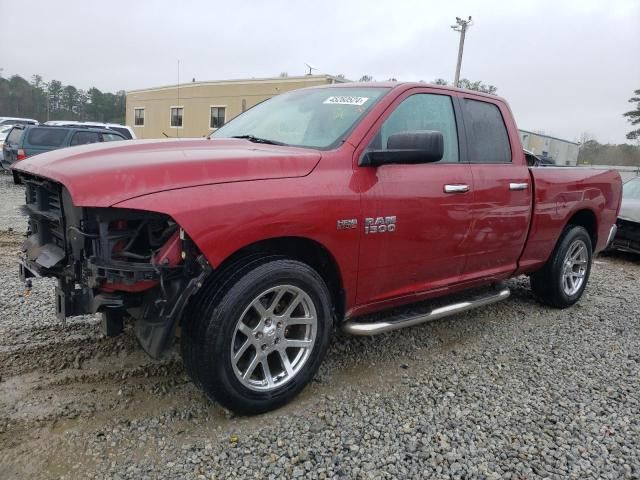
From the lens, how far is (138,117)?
36.3m

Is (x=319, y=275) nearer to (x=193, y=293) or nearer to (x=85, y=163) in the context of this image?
(x=193, y=293)

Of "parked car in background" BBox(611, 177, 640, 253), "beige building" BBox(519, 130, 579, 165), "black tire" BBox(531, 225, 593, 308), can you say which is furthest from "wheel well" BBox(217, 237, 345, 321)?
"beige building" BBox(519, 130, 579, 165)

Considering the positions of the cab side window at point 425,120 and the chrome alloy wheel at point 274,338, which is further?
the cab side window at point 425,120

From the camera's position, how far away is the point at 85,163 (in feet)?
7.89

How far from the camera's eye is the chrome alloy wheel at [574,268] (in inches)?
193

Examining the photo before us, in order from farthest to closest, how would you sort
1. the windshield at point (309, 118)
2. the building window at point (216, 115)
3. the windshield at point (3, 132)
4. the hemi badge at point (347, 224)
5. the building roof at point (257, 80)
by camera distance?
the building window at point (216, 115)
the building roof at point (257, 80)
the windshield at point (3, 132)
the windshield at point (309, 118)
the hemi badge at point (347, 224)

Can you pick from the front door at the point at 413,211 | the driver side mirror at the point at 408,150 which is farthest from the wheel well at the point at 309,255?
the driver side mirror at the point at 408,150

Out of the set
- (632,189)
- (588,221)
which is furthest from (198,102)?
(588,221)

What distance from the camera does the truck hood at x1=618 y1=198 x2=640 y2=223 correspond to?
7.85m

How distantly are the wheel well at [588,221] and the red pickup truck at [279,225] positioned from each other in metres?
1.23

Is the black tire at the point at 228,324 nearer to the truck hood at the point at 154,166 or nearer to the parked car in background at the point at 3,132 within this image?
the truck hood at the point at 154,166

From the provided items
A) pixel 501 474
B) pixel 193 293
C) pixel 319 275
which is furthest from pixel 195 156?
pixel 501 474

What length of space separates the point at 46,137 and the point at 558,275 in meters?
12.6

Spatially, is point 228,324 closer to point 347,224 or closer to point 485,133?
point 347,224
